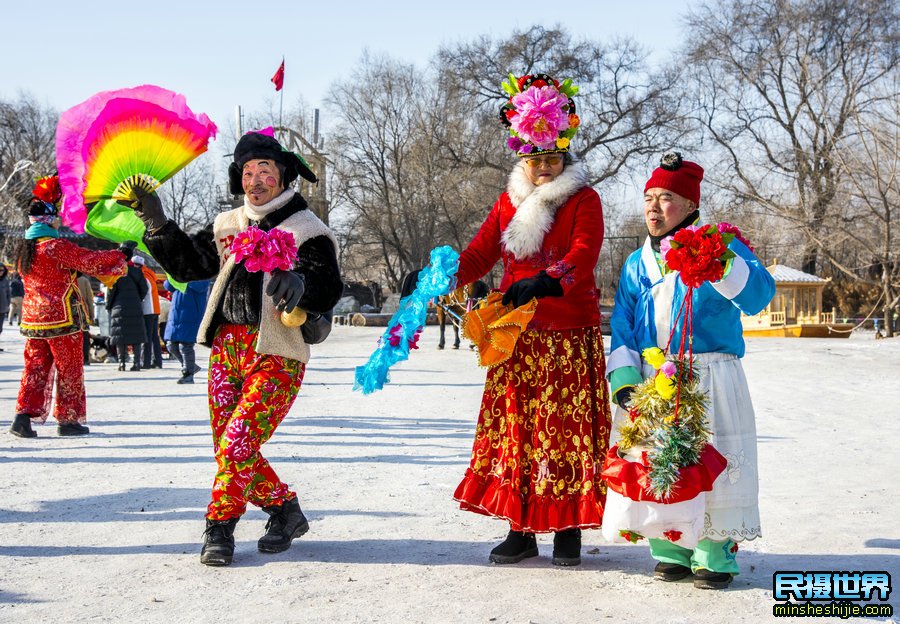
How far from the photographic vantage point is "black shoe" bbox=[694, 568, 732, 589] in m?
3.99

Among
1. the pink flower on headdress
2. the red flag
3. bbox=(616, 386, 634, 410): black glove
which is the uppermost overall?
the red flag

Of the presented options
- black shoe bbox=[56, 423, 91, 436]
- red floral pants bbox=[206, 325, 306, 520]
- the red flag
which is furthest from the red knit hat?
black shoe bbox=[56, 423, 91, 436]

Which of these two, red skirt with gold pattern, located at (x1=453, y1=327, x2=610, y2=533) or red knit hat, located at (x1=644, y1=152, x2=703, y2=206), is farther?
red skirt with gold pattern, located at (x1=453, y1=327, x2=610, y2=533)

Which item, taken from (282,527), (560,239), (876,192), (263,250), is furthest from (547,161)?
(876,192)

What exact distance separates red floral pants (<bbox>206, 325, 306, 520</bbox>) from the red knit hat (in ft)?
6.25

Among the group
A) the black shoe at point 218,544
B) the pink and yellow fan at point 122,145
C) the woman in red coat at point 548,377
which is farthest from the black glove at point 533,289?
the pink and yellow fan at point 122,145

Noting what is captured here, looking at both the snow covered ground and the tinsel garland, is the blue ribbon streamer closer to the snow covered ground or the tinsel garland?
the snow covered ground

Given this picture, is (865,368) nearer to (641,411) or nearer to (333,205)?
(641,411)

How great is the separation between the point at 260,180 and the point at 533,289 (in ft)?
→ 4.78

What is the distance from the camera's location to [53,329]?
26.9 feet

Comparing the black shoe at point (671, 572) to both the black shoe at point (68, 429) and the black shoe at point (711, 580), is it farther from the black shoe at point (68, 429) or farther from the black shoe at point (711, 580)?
the black shoe at point (68, 429)

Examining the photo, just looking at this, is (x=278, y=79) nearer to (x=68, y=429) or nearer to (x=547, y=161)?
(x=547, y=161)

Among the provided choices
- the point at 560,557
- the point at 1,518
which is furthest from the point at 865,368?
the point at 1,518

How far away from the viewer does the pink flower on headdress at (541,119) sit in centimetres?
457
